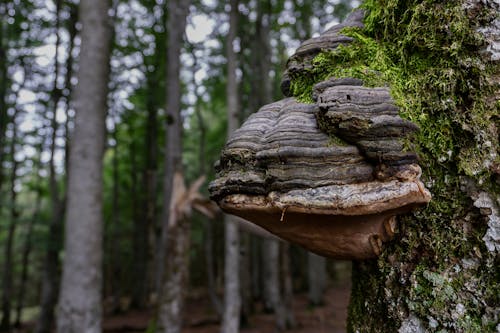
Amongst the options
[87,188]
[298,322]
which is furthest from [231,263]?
[298,322]

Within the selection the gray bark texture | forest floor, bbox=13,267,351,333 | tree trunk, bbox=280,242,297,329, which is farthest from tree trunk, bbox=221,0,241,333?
forest floor, bbox=13,267,351,333

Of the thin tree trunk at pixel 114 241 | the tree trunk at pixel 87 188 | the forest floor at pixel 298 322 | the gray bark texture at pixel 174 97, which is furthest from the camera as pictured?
the thin tree trunk at pixel 114 241

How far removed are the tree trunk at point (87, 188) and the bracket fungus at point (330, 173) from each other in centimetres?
397

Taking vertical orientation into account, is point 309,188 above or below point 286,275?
above

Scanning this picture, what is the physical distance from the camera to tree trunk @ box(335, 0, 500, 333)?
1094mm

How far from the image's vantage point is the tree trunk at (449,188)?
3.59ft

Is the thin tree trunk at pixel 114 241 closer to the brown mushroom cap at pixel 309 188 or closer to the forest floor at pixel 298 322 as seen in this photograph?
the forest floor at pixel 298 322

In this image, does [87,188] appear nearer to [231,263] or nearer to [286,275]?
[231,263]

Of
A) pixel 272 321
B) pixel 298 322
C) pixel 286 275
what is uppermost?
pixel 286 275

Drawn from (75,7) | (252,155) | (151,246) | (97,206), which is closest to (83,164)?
(97,206)

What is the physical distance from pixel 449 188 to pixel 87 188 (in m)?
4.42

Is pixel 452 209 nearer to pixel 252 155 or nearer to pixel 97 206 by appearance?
pixel 252 155

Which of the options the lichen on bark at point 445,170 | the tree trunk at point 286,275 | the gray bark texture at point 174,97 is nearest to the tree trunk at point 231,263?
the gray bark texture at point 174,97

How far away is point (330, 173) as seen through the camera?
1084mm
